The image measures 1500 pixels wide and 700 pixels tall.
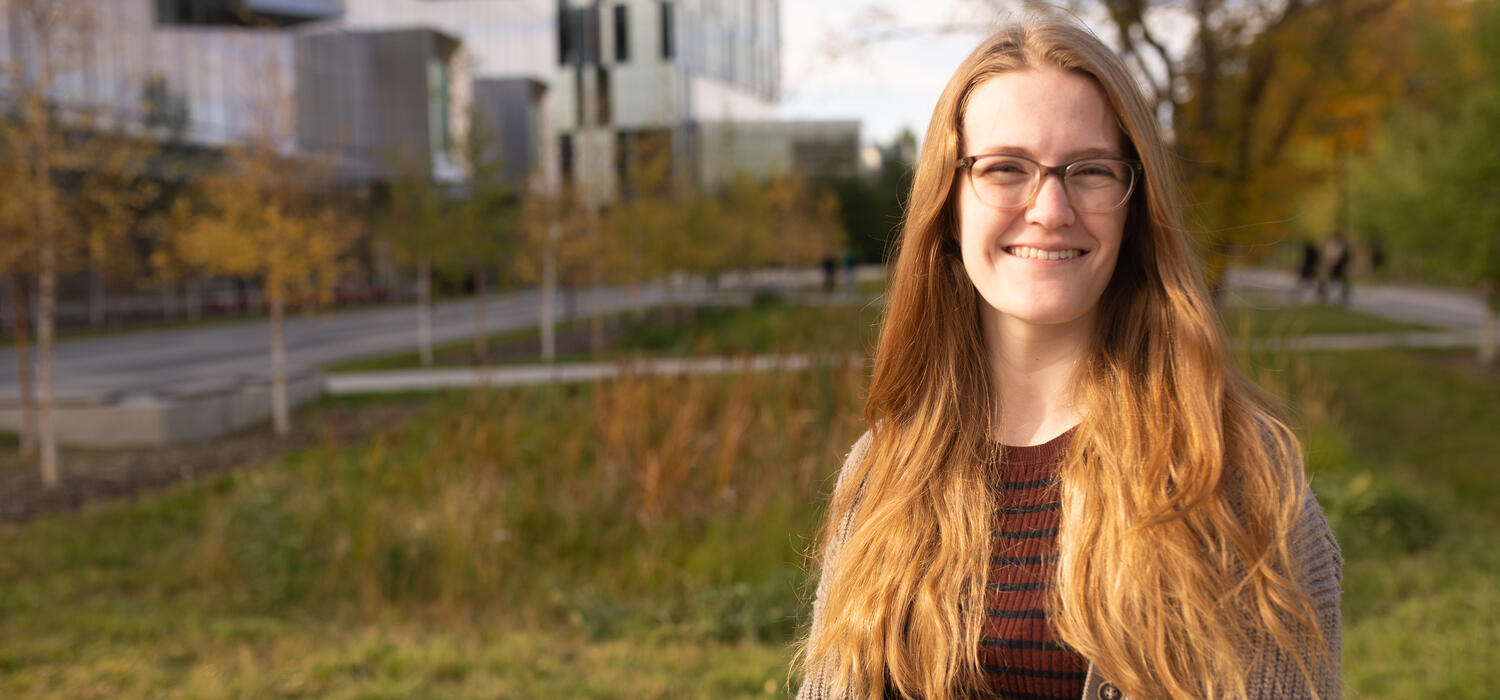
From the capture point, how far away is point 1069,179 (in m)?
1.61

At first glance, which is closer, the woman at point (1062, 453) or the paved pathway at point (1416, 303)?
the woman at point (1062, 453)

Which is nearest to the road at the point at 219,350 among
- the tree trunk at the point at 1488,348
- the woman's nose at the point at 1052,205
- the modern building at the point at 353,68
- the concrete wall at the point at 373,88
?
the modern building at the point at 353,68

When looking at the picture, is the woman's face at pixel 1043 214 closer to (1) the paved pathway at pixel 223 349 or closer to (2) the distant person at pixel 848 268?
(1) the paved pathway at pixel 223 349

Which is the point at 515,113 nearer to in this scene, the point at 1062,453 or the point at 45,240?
the point at 45,240

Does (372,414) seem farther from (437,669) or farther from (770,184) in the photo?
(770,184)

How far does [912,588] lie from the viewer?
173 centimetres

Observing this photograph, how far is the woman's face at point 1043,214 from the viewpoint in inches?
62.7

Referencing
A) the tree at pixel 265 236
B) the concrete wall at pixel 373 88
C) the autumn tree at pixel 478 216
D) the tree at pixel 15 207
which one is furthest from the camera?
the concrete wall at pixel 373 88

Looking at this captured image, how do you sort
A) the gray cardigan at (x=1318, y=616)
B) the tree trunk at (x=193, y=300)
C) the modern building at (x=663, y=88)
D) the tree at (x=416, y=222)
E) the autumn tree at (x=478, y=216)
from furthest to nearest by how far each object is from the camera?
the tree trunk at (x=193, y=300) → the modern building at (x=663, y=88) → the autumn tree at (x=478, y=216) → the tree at (x=416, y=222) → the gray cardigan at (x=1318, y=616)

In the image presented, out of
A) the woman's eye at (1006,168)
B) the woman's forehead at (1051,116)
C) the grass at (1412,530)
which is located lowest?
the grass at (1412,530)

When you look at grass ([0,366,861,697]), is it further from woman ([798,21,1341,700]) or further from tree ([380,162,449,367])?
tree ([380,162,449,367])

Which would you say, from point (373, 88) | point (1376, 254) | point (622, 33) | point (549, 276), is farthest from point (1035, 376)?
point (1376, 254)

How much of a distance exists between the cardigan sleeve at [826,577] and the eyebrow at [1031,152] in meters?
0.60

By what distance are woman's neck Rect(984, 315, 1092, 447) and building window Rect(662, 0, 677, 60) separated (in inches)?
1278
